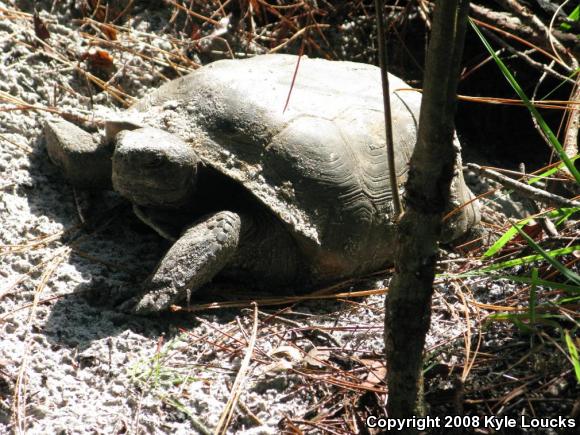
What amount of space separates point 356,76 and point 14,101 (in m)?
1.57

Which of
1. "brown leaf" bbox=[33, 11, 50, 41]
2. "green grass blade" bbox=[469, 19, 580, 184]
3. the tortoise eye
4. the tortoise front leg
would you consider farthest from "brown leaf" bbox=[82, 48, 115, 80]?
Answer: "green grass blade" bbox=[469, 19, 580, 184]

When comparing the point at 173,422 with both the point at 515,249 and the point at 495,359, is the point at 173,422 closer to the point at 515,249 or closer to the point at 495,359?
the point at 495,359

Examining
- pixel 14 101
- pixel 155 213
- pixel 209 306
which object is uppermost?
pixel 14 101

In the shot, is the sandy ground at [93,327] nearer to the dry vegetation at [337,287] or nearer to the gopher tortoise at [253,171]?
the dry vegetation at [337,287]

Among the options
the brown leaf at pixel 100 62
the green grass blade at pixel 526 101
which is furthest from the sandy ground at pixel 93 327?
the green grass blade at pixel 526 101

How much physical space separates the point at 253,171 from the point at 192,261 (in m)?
0.45

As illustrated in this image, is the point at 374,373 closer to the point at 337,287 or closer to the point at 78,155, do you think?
the point at 337,287

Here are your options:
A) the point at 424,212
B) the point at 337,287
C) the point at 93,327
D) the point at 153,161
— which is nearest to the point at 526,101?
the point at 424,212

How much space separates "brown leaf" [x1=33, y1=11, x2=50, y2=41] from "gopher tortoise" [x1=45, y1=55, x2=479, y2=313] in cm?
68

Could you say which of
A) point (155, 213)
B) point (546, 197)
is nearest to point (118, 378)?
point (155, 213)

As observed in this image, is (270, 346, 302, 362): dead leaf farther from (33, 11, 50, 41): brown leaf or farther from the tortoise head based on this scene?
(33, 11, 50, 41): brown leaf

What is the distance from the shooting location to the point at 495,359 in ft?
8.14

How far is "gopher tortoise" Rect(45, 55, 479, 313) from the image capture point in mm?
2955

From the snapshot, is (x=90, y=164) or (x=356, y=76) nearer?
(x=90, y=164)
